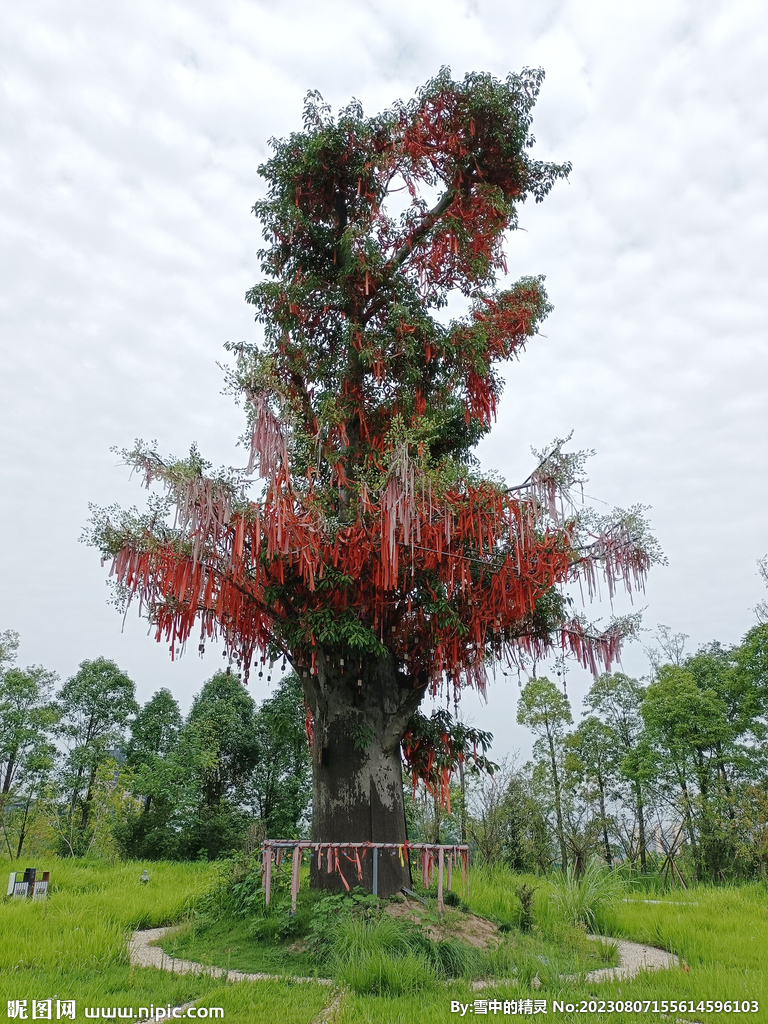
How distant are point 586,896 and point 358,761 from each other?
11.1ft

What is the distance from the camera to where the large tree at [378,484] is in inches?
281

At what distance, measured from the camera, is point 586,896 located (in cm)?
855

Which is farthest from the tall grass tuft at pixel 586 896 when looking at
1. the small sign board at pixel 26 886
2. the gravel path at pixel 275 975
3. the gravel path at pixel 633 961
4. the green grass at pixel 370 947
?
the small sign board at pixel 26 886

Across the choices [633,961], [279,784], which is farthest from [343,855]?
[279,784]

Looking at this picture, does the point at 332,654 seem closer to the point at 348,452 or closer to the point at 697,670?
the point at 348,452

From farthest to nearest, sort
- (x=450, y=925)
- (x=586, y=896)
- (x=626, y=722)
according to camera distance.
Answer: (x=626, y=722) → (x=586, y=896) → (x=450, y=925)

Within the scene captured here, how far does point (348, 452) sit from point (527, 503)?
256cm

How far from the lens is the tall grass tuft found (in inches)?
330

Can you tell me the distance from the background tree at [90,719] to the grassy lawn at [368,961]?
13085 millimetres

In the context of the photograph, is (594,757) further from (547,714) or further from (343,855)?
(343,855)

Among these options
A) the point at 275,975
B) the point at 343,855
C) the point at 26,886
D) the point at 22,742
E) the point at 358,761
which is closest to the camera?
the point at 275,975

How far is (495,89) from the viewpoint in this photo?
949cm

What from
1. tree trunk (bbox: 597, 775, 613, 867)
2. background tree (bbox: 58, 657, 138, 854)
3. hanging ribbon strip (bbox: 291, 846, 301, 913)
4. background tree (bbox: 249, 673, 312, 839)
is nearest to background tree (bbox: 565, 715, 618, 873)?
tree trunk (bbox: 597, 775, 613, 867)

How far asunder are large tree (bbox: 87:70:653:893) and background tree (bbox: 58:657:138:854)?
15061 mm
